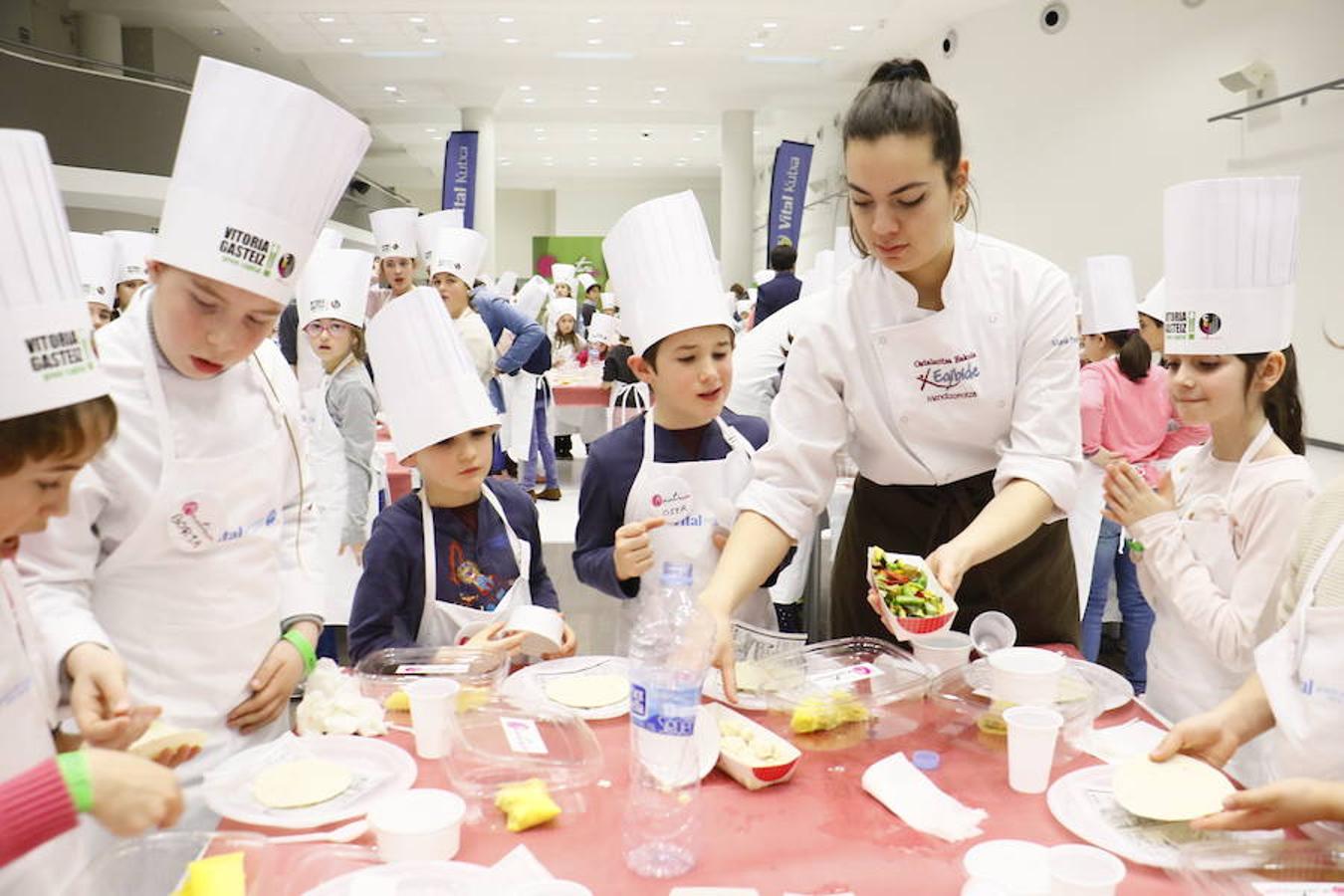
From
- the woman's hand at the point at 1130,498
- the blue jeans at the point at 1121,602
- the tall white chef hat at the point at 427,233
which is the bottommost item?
the blue jeans at the point at 1121,602

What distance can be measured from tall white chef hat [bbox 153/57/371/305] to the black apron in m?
1.23

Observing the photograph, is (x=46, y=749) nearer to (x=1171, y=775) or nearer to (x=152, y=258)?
(x=152, y=258)

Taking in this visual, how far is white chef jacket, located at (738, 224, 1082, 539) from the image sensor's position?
1.85 metres

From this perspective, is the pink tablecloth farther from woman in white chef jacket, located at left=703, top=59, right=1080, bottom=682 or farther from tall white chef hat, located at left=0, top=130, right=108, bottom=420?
tall white chef hat, located at left=0, top=130, right=108, bottom=420

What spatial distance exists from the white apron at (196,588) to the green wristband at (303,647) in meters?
0.04

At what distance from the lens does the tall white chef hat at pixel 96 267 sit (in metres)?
5.32

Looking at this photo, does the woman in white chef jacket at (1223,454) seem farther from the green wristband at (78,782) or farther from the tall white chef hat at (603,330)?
the tall white chef hat at (603,330)

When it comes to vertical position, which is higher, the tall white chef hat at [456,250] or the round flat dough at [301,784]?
the tall white chef hat at [456,250]

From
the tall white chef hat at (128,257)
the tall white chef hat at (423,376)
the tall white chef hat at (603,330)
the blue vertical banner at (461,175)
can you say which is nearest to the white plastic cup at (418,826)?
the tall white chef hat at (423,376)

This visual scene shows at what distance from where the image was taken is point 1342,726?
52.7 inches

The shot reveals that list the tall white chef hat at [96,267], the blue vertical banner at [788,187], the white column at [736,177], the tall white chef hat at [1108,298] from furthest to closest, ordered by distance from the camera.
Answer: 1. the white column at [736,177]
2. the blue vertical banner at [788,187]
3. the tall white chef hat at [96,267]
4. the tall white chef hat at [1108,298]

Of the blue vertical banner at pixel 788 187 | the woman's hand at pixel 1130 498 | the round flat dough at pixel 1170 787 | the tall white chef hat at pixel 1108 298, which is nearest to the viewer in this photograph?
the round flat dough at pixel 1170 787

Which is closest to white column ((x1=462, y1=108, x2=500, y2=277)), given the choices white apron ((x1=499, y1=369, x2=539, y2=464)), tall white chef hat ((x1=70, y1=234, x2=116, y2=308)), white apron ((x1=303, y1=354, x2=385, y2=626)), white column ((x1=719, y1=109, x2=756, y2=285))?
white column ((x1=719, y1=109, x2=756, y2=285))

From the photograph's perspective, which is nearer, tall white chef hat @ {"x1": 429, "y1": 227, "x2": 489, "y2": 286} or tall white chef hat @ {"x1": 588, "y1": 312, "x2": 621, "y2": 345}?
tall white chef hat @ {"x1": 429, "y1": 227, "x2": 489, "y2": 286}
